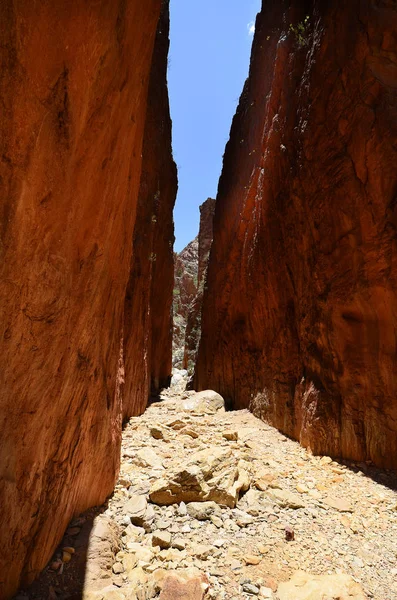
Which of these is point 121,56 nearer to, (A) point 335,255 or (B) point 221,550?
(A) point 335,255

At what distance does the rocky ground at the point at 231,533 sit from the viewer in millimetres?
2546

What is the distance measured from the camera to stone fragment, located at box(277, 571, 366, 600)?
8.42ft

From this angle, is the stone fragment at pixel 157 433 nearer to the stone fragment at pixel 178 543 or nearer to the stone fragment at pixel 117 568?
the stone fragment at pixel 178 543

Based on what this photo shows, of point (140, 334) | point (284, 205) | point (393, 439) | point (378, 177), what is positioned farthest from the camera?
point (140, 334)

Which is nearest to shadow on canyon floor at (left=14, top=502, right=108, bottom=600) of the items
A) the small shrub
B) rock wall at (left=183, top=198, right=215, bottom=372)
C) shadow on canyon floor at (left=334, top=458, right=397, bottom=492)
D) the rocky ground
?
the rocky ground

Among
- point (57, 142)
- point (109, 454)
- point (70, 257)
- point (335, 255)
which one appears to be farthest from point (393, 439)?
point (57, 142)

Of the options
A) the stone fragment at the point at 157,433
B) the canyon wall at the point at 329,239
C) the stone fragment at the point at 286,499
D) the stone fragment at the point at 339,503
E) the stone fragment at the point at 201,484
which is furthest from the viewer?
the stone fragment at the point at 157,433

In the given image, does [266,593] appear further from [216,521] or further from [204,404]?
[204,404]

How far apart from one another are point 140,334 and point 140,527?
18.5 ft

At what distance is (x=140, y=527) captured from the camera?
329 cm

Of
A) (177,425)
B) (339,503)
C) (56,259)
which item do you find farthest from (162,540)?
(177,425)

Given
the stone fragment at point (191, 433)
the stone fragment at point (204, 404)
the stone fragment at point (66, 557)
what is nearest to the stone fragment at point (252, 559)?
the stone fragment at point (66, 557)

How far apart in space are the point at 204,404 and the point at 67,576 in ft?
22.7

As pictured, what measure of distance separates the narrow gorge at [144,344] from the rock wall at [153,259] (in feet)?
0.60
